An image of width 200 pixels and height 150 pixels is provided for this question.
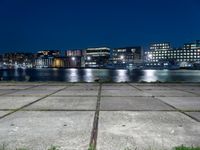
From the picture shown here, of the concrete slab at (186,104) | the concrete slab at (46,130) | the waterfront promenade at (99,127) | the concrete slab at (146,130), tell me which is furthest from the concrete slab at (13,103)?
the concrete slab at (186,104)

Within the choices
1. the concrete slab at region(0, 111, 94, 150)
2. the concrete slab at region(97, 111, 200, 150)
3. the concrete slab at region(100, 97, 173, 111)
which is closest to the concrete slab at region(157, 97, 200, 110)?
the concrete slab at region(100, 97, 173, 111)

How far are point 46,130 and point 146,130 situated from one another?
1.96 meters

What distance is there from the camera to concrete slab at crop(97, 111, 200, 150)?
11.6ft

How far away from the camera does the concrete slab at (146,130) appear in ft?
11.6

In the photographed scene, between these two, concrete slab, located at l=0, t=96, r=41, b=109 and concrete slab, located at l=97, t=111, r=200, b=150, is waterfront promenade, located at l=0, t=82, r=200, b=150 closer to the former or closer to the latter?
concrete slab, located at l=97, t=111, r=200, b=150

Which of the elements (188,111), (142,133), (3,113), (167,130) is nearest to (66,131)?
(142,133)

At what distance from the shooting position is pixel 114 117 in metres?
5.41

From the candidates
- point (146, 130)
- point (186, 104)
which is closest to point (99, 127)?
point (146, 130)

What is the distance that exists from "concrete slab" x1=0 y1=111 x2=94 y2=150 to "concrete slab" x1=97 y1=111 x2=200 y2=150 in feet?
1.19

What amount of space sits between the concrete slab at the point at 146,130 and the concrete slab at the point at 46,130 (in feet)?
1.19

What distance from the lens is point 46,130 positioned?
430 centimetres

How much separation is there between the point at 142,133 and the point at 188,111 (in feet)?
8.63

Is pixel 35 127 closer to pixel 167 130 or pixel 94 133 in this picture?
pixel 94 133

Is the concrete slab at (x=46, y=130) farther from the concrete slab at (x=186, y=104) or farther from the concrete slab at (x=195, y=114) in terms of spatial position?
the concrete slab at (x=186, y=104)
